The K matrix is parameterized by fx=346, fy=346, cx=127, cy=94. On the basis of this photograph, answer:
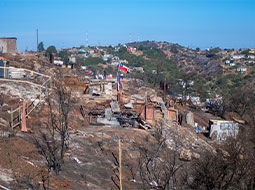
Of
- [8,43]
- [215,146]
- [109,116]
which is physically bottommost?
[215,146]

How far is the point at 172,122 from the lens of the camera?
2059cm

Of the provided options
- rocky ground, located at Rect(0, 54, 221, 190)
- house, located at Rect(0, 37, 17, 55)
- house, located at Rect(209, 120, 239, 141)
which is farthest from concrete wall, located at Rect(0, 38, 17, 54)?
house, located at Rect(209, 120, 239, 141)

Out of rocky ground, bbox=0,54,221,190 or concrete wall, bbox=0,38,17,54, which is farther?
concrete wall, bbox=0,38,17,54

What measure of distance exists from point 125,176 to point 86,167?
1454 mm

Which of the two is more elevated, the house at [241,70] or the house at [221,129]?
the house at [241,70]

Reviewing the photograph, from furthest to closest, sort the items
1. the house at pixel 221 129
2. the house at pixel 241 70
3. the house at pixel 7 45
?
the house at pixel 241 70 → the house at pixel 7 45 → the house at pixel 221 129

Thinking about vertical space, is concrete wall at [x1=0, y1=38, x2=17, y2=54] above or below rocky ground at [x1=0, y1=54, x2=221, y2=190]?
above

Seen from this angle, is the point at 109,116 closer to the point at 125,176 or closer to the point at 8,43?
the point at 125,176

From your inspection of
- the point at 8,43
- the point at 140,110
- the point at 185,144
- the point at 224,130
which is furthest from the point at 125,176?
the point at 8,43

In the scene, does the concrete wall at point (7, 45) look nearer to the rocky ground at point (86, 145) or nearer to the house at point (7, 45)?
the house at point (7, 45)

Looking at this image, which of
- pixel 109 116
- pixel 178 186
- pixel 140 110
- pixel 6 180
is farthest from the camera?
pixel 140 110

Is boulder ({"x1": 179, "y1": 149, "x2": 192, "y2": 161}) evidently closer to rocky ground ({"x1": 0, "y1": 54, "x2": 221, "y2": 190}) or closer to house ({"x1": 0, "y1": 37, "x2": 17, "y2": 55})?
rocky ground ({"x1": 0, "y1": 54, "x2": 221, "y2": 190})

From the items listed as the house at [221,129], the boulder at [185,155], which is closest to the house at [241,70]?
the house at [221,129]

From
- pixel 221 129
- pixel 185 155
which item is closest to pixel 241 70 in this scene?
pixel 221 129
